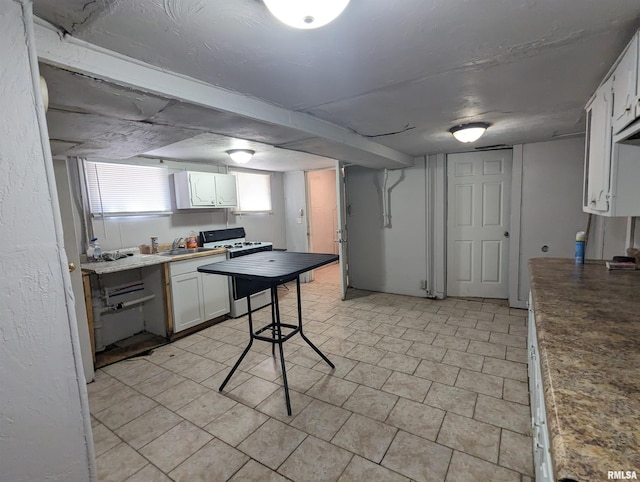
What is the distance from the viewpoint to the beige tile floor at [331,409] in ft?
5.47

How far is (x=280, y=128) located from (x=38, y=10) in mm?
1262

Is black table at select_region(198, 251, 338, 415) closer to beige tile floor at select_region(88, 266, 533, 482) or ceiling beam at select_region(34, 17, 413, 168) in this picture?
beige tile floor at select_region(88, 266, 533, 482)

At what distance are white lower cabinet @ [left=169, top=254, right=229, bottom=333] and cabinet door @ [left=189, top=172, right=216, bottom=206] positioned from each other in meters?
0.76

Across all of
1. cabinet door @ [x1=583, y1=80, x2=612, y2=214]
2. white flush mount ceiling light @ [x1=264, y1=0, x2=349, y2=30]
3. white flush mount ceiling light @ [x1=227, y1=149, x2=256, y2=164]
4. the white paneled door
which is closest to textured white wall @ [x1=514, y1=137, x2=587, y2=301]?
the white paneled door

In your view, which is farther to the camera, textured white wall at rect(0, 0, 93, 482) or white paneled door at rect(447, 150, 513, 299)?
white paneled door at rect(447, 150, 513, 299)

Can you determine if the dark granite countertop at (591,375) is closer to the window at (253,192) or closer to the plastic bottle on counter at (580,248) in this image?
the plastic bottle on counter at (580,248)

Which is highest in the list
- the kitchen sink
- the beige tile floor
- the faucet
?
the faucet

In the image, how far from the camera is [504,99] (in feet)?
6.52

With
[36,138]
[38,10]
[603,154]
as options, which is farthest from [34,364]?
[603,154]

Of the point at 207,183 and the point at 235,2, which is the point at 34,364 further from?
the point at 207,183

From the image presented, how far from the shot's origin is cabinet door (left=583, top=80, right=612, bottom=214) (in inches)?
62.6

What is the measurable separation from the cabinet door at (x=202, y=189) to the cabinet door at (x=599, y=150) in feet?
12.3

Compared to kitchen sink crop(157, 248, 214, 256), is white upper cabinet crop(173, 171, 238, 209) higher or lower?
higher

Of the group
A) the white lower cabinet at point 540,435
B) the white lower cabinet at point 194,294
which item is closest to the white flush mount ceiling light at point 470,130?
the white lower cabinet at point 540,435
